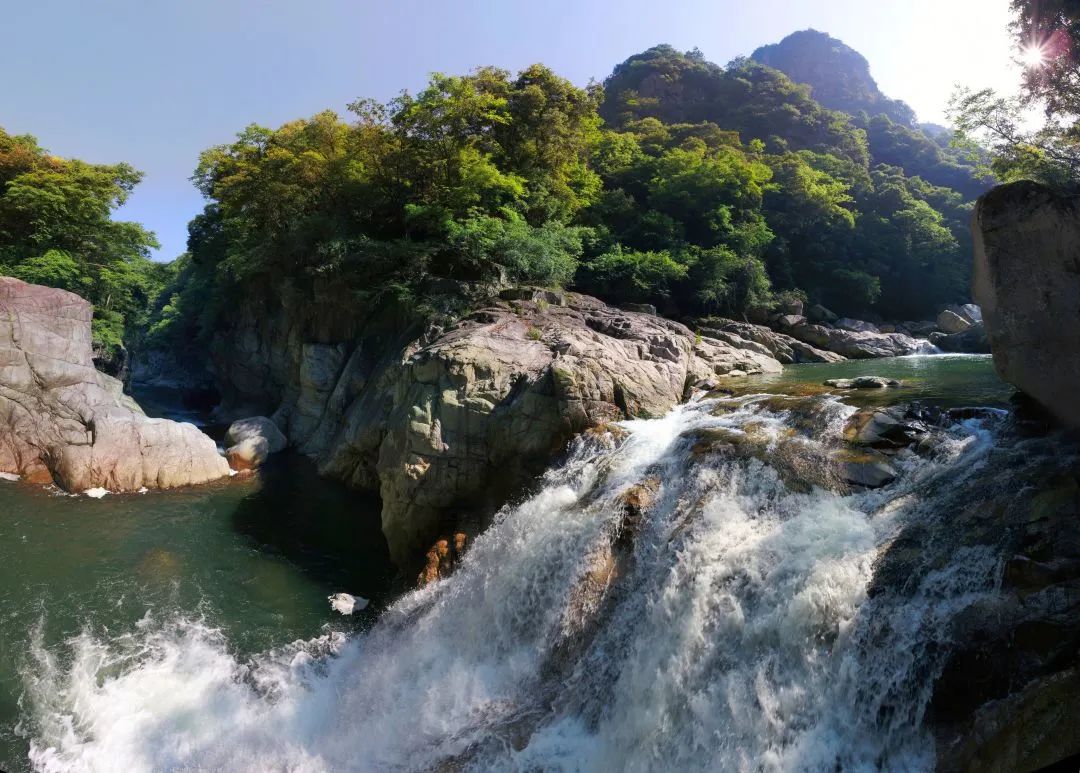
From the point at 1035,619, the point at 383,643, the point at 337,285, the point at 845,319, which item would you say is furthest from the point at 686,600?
the point at 845,319

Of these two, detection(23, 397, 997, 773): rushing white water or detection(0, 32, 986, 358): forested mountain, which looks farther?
detection(0, 32, 986, 358): forested mountain

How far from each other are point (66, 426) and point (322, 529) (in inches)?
357

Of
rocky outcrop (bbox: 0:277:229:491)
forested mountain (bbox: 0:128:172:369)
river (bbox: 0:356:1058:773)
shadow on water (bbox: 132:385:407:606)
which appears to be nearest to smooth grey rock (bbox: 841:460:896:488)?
river (bbox: 0:356:1058:773)

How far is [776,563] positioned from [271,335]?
2445cm

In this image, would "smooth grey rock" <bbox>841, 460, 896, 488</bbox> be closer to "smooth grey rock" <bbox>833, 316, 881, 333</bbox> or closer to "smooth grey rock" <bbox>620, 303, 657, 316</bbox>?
"smooth grey rock" <bbox>620, 303, 657, 316</bbox>

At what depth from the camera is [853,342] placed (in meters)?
25.2

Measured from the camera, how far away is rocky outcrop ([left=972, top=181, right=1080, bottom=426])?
815cm

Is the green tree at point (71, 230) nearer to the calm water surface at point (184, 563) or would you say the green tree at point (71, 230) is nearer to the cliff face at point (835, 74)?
the calm water surface at point (184, 563)

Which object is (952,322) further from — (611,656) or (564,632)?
(611,656)

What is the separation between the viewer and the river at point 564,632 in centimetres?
603

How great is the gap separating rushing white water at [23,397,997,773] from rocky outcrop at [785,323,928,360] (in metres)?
16.4

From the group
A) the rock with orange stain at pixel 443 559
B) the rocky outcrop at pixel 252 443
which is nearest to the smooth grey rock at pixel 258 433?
the rocky outcrop at pixel 252 443

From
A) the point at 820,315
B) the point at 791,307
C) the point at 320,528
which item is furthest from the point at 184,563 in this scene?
the point at 820,315

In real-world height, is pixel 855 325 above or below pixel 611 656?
→ above
